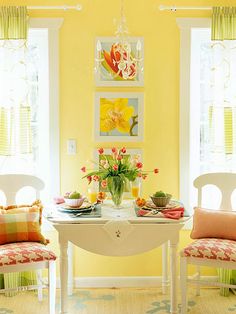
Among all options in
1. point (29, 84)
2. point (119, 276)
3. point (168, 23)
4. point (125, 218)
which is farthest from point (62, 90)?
point (119, 276)

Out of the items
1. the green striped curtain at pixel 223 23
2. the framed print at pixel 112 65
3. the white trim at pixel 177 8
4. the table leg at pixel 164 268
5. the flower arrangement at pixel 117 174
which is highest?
the white trim at pixel 177 8

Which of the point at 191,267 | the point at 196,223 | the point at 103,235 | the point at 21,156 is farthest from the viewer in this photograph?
the point at 191,267

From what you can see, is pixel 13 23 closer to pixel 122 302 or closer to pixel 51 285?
pixel 51 285

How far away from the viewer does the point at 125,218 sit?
3281 mm

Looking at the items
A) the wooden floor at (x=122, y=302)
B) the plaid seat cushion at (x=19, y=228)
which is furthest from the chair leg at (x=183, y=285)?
the plaid seat cushion at (x=19, y=228)

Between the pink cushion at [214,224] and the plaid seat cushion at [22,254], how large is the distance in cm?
106

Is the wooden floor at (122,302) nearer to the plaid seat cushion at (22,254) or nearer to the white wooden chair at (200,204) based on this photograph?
the white wooden chair at (200,204)

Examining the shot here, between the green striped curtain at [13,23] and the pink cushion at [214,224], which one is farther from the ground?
the green striped curtain at [13,23]

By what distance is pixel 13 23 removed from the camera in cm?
379

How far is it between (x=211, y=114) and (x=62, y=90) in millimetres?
1177

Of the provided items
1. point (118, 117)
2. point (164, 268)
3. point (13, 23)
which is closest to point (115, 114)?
point (118, 117)

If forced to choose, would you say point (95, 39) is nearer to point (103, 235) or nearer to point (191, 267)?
point (103, 235)

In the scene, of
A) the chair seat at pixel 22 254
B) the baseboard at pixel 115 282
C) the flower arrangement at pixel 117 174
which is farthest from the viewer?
the baseboard at pixel 115 282

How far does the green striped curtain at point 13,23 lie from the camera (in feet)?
12.4
